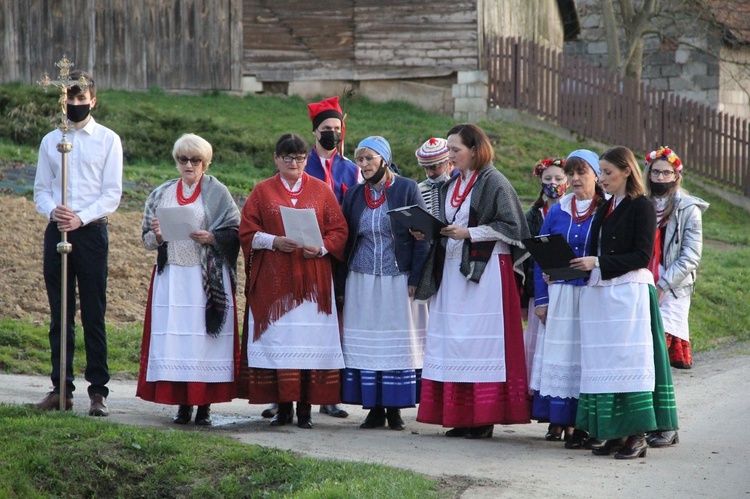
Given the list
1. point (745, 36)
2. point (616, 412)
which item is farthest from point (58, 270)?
point (745, 36)

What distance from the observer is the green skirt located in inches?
265

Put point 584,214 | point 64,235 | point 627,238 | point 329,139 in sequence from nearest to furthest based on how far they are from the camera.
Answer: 1. point 627,238
2. point 584,214
3. point 64,235
4. point 329,139

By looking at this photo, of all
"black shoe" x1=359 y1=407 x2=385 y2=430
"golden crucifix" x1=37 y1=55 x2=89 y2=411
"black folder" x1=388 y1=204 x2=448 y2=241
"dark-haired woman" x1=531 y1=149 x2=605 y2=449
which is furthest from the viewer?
"black shoe" x1=359 y1=407 x2=385 y2=430

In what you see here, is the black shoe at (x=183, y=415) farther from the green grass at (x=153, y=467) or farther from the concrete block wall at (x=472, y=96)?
the concrete block wall at (x=472, y=96)

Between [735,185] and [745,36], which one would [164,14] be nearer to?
[735,185]

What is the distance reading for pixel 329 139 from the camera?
27.0 feet

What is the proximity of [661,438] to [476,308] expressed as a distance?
1434 millimetres

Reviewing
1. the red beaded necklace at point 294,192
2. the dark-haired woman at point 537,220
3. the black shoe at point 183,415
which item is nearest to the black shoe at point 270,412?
the black shoe at point 183,415

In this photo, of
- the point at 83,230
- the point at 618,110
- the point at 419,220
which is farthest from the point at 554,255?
the point at 618,110

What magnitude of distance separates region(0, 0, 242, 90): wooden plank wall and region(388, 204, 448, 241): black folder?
17.4m

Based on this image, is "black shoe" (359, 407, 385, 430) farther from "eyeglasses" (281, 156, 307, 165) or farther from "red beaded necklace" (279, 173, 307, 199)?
"eyeglasses" (281, 156, 307, 165)

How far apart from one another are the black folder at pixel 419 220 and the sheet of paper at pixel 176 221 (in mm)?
1352

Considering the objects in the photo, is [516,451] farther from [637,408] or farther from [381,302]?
[381,302]

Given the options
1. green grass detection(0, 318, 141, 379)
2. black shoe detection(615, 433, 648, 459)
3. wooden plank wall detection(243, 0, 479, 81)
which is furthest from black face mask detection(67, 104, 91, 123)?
wooden plank wall detection(243, 0, 479, 81)
